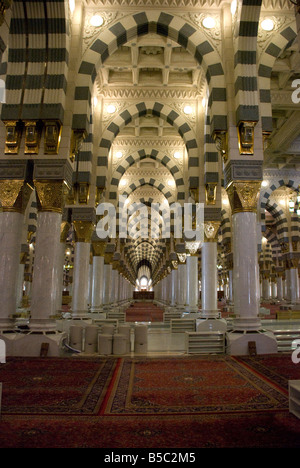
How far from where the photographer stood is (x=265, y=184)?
14633 millimetres

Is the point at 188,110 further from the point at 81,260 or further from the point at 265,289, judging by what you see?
the point at 265,289

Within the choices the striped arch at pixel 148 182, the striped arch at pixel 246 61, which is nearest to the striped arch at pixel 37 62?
the striped arch at pixel 246 61

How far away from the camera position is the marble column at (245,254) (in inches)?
223

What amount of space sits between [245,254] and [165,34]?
4412 mm

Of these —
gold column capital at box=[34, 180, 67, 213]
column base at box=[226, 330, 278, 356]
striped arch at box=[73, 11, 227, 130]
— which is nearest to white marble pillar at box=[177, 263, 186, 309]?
column base at box=[226, 330, 278, 356]

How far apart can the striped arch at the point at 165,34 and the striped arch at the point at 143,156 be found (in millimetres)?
5423

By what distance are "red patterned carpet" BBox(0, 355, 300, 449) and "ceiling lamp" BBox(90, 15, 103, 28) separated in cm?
578

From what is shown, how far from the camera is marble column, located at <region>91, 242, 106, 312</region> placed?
34.7 feet

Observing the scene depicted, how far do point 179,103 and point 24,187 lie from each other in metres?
5.83

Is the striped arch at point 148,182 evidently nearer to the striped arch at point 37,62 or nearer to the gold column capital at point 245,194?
the gold column capital at point 245,194

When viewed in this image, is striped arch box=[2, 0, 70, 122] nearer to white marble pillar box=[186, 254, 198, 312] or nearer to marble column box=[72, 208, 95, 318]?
marble column box=[72, 208, 95, 318]

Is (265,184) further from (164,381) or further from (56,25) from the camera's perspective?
(164,381)

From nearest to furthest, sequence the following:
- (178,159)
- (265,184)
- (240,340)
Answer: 1. (240,340)
2. (178,159)
3. (265,184)
